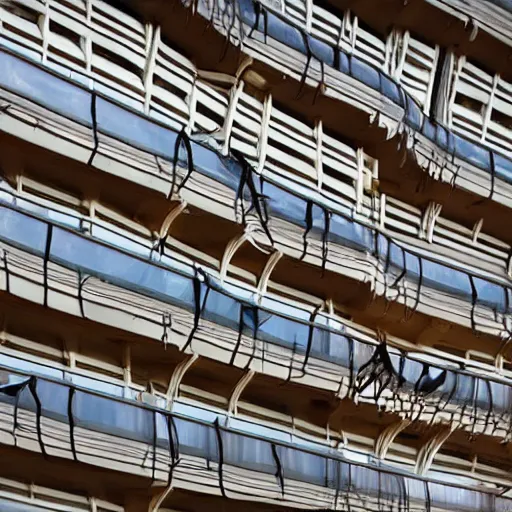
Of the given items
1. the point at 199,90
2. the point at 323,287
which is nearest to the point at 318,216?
the point at 323,287

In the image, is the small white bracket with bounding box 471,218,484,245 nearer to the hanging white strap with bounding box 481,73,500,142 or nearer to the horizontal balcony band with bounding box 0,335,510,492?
the hanging white strap with bounding box 481,73,500,142

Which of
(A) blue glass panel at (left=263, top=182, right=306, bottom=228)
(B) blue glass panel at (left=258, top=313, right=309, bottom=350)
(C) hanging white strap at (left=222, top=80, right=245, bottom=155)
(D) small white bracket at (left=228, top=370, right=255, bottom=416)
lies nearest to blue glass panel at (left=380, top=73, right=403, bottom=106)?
(C) hanging white strap at (left=222, top=80, right=245, bottom=155)

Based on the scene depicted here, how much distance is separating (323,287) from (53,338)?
208 inches

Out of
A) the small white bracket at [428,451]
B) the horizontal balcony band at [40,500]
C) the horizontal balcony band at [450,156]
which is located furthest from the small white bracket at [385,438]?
the horizontal balcony band at [40,500]

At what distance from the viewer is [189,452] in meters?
16.9

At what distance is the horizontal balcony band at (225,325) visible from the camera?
15953 mm

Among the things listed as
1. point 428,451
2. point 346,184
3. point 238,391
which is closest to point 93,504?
point 238,391

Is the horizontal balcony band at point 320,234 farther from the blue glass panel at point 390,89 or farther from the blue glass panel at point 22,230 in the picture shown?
the blue glass panel at point 390,89

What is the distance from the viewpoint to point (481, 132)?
2455cm

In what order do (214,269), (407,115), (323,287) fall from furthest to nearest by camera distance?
(407,115) → (323,287) → (214,269)

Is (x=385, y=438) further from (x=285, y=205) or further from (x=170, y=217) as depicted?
(x=170, y=217)

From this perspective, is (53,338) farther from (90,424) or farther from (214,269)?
(214,269)

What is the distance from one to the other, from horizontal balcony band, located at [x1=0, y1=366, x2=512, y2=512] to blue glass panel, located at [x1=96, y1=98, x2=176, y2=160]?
3507 mm

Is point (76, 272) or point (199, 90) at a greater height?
point (199, 90)
